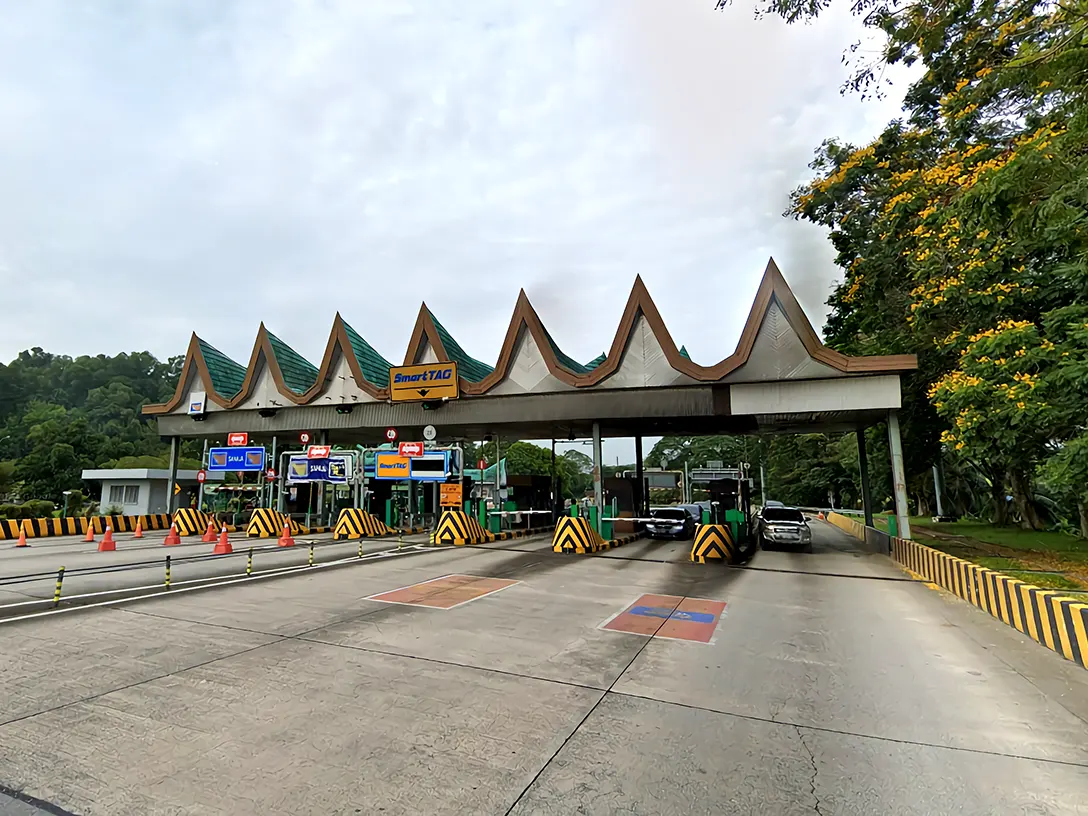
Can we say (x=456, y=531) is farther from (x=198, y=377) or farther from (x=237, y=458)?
(x=198, y=377)

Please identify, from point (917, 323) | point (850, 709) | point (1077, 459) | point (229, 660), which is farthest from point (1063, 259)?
point (229, 660)

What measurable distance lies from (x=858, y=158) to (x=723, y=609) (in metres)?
16.7

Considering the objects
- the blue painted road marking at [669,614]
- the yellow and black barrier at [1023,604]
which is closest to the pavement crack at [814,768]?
the blue painted road marking at [669,614]

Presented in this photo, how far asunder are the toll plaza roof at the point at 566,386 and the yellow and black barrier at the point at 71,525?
452 cm

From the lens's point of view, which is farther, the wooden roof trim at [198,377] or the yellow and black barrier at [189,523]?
the wooden roof trim at [198,377]

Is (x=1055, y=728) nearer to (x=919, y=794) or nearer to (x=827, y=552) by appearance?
(x=919, y=794)

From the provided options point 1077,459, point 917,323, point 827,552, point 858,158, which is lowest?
point 827,552

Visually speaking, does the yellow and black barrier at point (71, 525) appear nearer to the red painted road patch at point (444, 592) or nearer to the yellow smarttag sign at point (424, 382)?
the yellow smarttag sign at point (424, 382)

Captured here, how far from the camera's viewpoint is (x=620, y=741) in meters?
4.29

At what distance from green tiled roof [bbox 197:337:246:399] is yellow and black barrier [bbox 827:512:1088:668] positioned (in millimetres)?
27991

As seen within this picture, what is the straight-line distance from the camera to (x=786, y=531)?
65.2 feet

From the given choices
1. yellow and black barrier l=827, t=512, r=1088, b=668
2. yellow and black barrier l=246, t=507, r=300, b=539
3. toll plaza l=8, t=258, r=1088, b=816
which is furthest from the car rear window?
yellow and black barrier l=246, t=507, r=300, b=539

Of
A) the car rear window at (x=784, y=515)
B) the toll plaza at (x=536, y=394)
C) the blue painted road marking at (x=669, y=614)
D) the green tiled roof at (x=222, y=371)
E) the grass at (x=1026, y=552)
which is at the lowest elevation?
the grass at (x=1026, y=552)

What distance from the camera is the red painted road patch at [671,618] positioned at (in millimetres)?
7658
